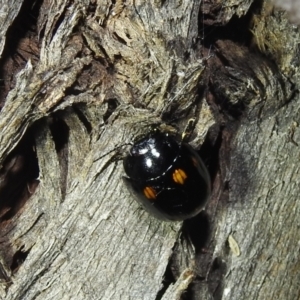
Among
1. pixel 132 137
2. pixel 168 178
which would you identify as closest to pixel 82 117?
pixel 132 137

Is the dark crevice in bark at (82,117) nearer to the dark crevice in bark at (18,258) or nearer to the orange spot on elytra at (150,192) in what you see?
the orange spot on elytra at (150,192)

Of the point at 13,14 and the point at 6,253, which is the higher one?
the point at 13,14

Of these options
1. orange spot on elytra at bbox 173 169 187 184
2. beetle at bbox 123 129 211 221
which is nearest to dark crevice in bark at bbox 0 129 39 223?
beetle at bbox 123 129 211 221

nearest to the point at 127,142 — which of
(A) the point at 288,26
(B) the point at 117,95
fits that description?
(B) the point at 117,95

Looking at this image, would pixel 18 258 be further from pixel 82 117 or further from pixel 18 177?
pixel 82 117

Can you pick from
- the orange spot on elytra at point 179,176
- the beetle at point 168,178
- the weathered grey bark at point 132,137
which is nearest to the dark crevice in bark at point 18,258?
the weathered grey bark at point 132,137

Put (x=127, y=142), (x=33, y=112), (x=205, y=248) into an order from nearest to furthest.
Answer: (x=33, y=112), (x=127, y=142), (x=205, y=248)

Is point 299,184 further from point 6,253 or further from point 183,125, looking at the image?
point 6,253

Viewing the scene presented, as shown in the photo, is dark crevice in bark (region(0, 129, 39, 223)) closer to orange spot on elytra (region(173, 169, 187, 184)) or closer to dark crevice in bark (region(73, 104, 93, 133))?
dark crevice in bark (region(73, 104, 93, 133))
